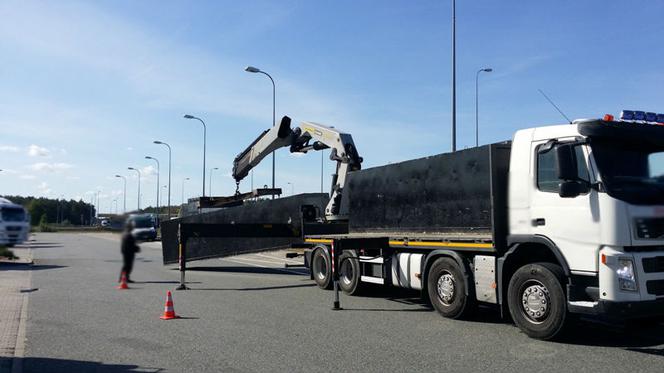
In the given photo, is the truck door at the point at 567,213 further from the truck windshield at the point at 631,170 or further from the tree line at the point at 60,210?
the tree line at the point at 60,210

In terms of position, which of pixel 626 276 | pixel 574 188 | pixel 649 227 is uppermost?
pixel 574 188

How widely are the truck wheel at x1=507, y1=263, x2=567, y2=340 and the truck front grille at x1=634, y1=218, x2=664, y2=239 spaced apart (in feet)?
3.83

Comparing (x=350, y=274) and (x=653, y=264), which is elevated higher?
(x=653, y=264)

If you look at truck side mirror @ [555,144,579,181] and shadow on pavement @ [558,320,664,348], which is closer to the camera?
truck side mirror @ [555,144,579,181]

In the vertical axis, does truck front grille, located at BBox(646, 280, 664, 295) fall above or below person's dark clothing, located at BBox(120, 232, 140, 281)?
below

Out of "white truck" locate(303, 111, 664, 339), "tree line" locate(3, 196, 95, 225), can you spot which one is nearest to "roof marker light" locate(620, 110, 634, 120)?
"white truck" locate(303, 111, 664, 339)

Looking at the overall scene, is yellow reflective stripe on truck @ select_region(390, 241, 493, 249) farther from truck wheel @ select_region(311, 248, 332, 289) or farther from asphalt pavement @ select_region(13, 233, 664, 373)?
truck wheel @ select_region(311, 248, 332, 289)

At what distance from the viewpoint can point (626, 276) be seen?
6898 mm

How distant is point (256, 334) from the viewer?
8.42 meters

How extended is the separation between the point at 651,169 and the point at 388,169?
549 centimetres

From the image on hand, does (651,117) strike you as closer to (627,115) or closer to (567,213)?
(627,115)

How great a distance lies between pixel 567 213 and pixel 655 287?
4.35ft

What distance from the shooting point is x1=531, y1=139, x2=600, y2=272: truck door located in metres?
7.21

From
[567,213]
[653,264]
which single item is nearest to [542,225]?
[567,213]
